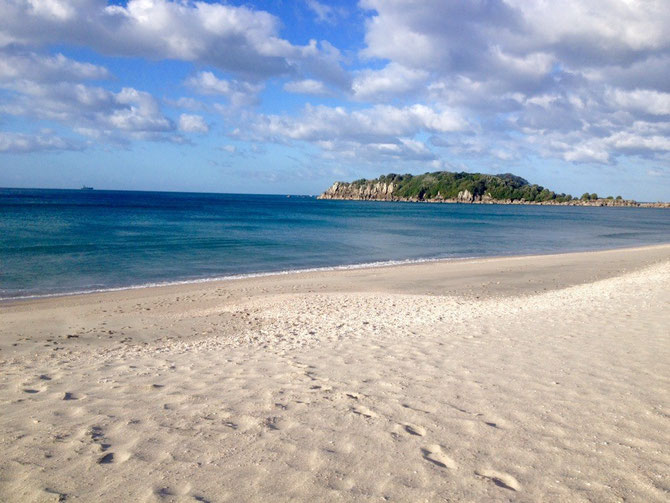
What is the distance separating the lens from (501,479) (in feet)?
13.4

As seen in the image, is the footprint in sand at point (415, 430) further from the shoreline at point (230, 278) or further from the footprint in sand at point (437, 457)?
the shoreline at point (230, 278)

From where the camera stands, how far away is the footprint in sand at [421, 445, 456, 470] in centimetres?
430

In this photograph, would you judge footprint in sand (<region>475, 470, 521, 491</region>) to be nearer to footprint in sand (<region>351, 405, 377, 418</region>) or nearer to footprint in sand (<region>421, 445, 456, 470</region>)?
footprint in sand (<region>421, 445, 456, 470</region>)

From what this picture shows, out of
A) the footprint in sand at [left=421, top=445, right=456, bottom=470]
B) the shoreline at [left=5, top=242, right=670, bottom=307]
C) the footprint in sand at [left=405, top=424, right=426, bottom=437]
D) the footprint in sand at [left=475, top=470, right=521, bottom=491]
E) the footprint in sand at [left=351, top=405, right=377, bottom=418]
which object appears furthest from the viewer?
the shoreline at [left=5, top=242, right=670, bottom=307]

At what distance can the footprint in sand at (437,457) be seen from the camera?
4.30 metres

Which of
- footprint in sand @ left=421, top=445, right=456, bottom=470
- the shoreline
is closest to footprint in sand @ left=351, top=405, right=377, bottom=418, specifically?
footprint in sand @ left=421, top=445, right=456, bottom=470

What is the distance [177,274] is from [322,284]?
741 centimetres

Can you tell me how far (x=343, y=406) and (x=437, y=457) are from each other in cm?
153

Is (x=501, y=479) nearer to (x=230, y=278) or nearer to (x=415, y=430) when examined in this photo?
(x=415, y=430)

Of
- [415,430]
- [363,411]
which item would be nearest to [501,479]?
[415,430]

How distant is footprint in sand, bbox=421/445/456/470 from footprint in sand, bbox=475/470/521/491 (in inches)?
10.1

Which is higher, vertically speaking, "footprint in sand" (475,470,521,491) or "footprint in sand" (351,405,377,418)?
"footprint in sand" (475,470,521,491)

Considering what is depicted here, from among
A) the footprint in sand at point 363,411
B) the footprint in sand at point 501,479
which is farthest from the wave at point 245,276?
the footprint in sand at point 501,479

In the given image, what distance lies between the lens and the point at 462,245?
3712cm
